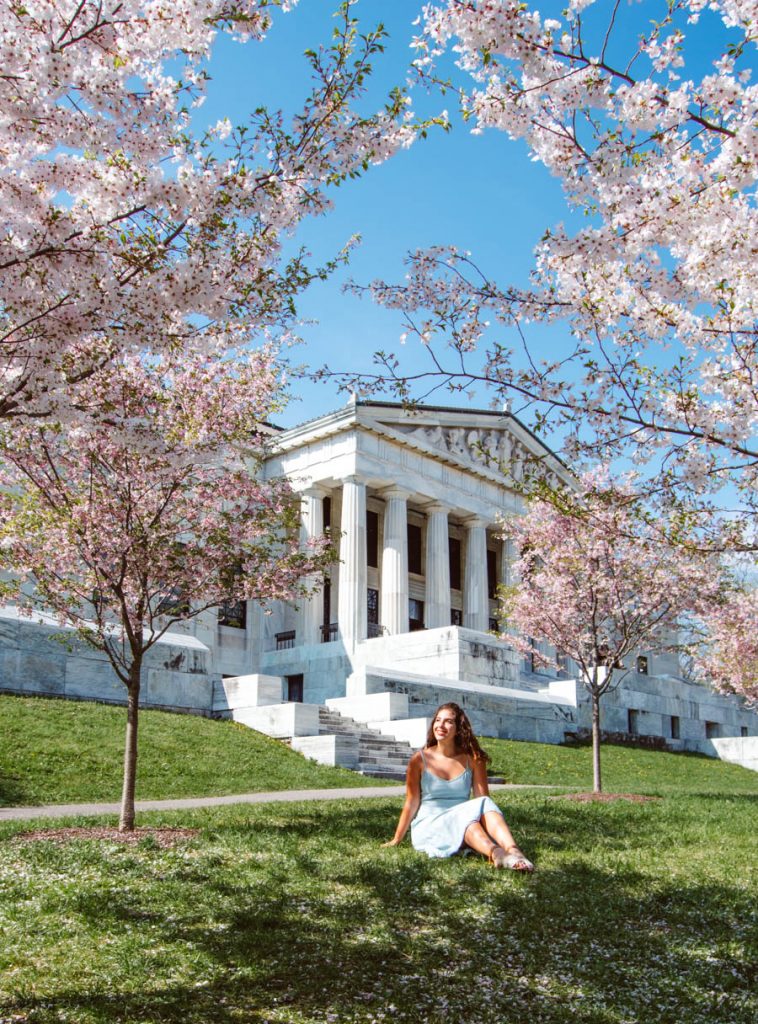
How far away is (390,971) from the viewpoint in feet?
19.0

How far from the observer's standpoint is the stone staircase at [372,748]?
22.4 meters

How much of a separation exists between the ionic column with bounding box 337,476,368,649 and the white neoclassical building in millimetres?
77

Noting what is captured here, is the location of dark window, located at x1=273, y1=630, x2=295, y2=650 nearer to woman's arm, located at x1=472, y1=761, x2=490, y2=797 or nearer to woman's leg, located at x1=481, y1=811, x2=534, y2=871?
woman's arm, located at x1=472, y1=761, x2=490, y2=797

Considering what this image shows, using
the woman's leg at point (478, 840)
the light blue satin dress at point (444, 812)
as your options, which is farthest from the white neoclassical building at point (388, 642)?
the woman's leg at point (478, 840)

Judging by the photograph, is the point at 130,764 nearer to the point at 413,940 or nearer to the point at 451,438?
the point at 413,940

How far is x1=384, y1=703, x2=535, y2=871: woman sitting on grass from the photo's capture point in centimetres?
840

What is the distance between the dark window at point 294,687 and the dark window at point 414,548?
40.3 feet

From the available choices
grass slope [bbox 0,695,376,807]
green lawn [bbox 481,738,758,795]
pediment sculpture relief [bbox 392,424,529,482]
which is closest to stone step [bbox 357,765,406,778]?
grass slope [bbox 0,695,376,807]

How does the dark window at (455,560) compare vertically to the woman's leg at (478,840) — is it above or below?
above

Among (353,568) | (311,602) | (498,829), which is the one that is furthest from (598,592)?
(353,568)

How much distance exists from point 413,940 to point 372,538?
44.3 m

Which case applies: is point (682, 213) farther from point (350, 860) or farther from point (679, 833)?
point (679, 833)

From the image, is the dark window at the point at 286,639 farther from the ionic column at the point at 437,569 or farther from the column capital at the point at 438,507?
the column capital at the point at 438,507

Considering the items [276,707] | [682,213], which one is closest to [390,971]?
[682,213]
